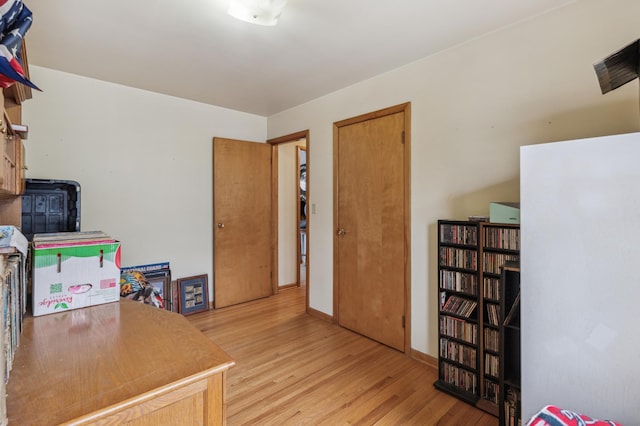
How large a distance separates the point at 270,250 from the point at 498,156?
2.92 m

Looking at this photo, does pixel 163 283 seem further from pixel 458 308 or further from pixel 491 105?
pixel 491 105

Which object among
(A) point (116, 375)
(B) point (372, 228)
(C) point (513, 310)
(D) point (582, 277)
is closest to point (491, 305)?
(C) point (513, 310)

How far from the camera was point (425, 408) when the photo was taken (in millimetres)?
1907

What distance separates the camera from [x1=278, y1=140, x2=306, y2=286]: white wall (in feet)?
14.5

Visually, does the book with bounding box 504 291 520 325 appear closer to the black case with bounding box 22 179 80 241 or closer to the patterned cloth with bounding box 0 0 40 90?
the patterned cloth with bounding box 0 0 40 90

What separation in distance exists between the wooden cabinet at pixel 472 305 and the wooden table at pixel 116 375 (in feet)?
5.30

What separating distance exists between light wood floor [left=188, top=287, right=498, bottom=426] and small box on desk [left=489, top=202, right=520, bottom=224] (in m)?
1.17

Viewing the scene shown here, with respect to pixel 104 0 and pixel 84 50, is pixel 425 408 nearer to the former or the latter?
pixel 104 0

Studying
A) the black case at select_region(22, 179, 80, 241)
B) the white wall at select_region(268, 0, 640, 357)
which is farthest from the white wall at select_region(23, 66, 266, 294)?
the white wall at select_region(268, 0, 640, 357)

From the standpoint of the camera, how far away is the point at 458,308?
206 cm

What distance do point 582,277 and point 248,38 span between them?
230 cm

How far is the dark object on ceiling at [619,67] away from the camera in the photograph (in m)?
1.21

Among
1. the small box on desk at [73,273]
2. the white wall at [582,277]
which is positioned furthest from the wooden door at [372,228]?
the small box on desk at [73,273]

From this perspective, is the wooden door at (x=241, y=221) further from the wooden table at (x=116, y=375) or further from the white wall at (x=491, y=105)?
the wooden table at (x=116, y=375)
